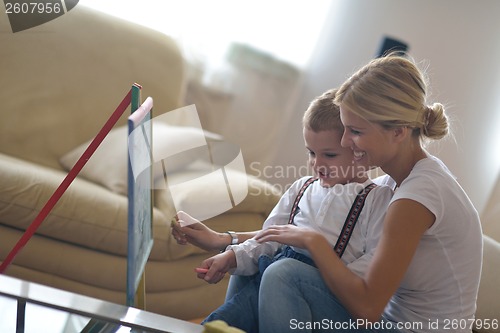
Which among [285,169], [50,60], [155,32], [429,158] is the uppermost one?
[429,158]

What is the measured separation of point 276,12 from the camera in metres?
3.51

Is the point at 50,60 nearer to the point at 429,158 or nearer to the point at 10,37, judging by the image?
the point at 10,37

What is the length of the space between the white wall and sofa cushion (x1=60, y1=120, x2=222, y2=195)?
1.37 metres

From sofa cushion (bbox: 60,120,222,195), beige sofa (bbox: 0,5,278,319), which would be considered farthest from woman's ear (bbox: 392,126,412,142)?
sofa cushion (bbox: 60,120,222,195)

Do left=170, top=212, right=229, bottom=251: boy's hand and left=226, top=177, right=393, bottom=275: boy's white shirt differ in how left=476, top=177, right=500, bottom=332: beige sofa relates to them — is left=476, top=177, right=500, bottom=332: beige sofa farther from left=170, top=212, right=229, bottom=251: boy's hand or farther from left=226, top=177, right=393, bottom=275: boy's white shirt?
left=170, top=212, right=229, bottom=251: boy's hand

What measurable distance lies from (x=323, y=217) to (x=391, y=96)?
0.30 m

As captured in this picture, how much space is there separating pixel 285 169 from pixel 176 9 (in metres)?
1.06

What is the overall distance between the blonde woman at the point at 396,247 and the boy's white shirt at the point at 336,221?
74 mm

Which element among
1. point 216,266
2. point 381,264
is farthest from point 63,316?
point 381,264

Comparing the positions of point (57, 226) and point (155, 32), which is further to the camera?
point (155, 32)

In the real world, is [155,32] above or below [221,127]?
above

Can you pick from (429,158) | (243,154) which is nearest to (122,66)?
(243,154)

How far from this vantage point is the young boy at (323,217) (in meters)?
1.33

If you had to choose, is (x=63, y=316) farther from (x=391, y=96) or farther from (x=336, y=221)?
(x=391, y=96)
